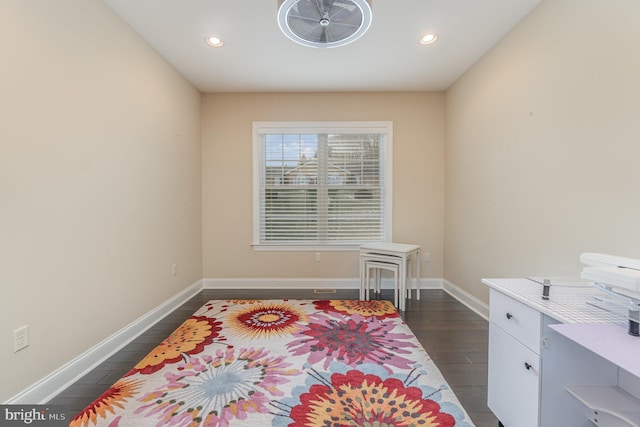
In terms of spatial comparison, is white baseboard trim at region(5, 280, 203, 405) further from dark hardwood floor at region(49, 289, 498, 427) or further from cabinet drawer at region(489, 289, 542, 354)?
cabinet drawer at region(489, 289, 542, 354)

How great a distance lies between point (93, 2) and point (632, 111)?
3412 mm

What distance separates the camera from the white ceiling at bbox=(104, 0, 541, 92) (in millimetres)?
2094

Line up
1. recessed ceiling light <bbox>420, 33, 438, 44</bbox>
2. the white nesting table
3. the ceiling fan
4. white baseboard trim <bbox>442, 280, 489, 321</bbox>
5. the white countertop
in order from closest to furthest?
the white countertop, the ceiling fan, recessed ceiling light <bbox>420, 33, 438, 44</bbox>, white baseboard trim <bbox>442, 280, 489, 321</bbox>, the white nesting table

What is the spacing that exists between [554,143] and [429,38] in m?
1.38

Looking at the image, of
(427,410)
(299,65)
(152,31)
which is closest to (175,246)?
(152,31)

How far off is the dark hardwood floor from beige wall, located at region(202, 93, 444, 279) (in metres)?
0.36

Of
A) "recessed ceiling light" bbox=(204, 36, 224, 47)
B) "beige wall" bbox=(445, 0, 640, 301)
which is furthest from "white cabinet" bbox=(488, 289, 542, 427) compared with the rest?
"recessed ceiling light" bbox=(204, 36, 224, 47)

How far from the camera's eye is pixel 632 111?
1.44 m

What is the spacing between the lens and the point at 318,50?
2.64 meters

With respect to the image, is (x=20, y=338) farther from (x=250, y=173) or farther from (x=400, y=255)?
(x=400, y=255)

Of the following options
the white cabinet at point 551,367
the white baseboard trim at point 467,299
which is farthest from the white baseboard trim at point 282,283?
the white cabinet at point 551,367

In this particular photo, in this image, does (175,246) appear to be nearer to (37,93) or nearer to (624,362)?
(37,93)

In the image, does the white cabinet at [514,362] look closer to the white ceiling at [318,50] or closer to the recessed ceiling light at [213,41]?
the white ceiling at [318,50]

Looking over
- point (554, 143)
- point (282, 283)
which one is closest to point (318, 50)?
point (554, 143)
